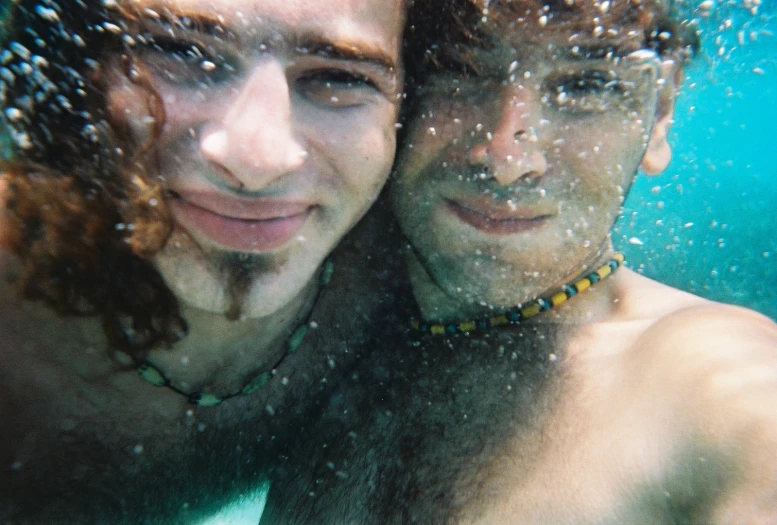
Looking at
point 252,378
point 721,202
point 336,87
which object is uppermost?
point 336,87

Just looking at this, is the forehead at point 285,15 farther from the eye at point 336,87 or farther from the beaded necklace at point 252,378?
the beaded necklace at point 252,378

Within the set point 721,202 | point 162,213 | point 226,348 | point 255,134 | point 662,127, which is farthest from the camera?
point 721,202

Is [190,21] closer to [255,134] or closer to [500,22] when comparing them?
[255,134]

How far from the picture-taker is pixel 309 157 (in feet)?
5.59

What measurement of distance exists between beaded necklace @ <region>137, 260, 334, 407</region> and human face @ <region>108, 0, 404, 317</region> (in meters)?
0.48

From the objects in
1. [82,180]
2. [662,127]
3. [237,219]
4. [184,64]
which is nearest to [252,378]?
[237,219]

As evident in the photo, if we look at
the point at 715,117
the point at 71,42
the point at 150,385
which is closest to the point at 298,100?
the point at 71,42

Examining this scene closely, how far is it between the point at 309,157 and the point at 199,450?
4.29 ft

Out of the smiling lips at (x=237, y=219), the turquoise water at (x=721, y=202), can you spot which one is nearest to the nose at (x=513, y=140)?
the smiling lips at (x=237, y=219)

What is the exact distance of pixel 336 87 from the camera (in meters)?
1.71

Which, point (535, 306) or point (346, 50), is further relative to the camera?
point (535, 306)

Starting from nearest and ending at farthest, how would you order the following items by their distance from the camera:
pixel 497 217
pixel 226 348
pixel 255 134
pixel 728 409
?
1. pixel 728 409
2. pixel 255 134
3. pixel 497 217
4. pixel 226 348

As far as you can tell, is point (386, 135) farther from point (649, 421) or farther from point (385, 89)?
point (649, 421)

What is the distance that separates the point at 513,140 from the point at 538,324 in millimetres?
687
